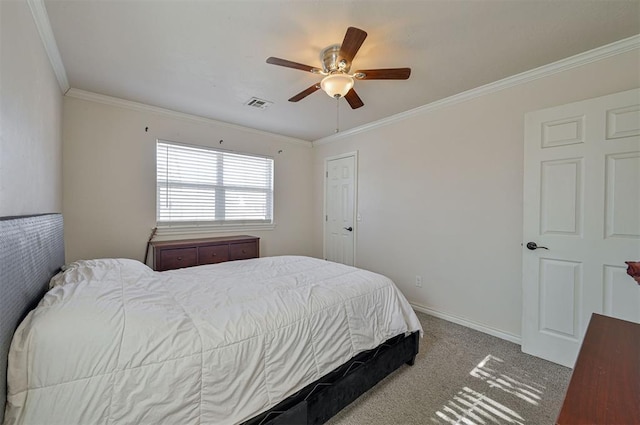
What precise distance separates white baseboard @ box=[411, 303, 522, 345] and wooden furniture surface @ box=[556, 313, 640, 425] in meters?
1.61

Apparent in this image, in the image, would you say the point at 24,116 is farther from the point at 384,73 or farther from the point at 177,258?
the point at 384,73

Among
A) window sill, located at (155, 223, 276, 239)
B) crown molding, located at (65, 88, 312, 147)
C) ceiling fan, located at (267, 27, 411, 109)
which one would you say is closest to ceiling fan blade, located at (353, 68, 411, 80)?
ceiling fan, located at (267, 27, 411, 109)

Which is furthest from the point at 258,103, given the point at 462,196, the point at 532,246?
the point at 532,246

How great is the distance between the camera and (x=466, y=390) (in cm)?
182

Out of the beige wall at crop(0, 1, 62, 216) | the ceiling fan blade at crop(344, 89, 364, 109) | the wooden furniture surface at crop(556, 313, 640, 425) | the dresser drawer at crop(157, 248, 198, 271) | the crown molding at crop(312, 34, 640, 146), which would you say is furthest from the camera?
the dresser drawer at crop(157, 248, 198, 271)

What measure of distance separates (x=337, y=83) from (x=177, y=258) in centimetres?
253

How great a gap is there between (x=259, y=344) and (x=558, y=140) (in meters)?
2.67

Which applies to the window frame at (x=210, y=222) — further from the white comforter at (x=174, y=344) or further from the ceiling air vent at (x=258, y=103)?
the white comforter at (x=174, y=344)

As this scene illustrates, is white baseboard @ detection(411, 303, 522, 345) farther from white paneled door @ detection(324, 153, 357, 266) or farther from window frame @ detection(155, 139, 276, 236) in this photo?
window frame @ detection(155, 139, 276, 236)

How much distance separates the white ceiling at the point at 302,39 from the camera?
63.3 inches

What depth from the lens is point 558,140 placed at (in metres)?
2.13

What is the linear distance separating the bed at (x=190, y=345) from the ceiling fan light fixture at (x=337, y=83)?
1.39 metres

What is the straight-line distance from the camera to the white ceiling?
161 centimetres

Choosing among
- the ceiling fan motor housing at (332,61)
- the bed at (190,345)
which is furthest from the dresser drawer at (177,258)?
the ceiling fan motor housing at (332,61)
